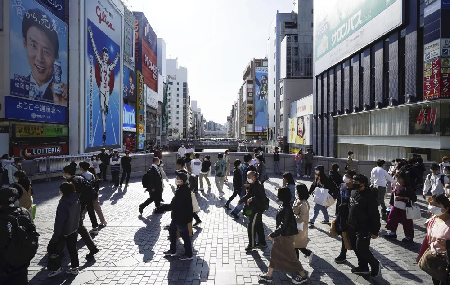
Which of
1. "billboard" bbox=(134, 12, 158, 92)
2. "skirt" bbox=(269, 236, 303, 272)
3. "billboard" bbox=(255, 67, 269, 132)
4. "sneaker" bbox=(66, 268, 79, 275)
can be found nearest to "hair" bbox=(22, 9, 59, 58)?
"sneaker" bbox=(66, 268, 79, 275)

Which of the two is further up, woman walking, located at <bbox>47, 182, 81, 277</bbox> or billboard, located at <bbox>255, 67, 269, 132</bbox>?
billboard, located at <bbox>255, 67, 269, 132</bbox>

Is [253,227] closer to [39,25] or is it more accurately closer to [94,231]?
[94,231]

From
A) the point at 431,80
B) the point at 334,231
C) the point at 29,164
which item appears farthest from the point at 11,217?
the point at 431,80

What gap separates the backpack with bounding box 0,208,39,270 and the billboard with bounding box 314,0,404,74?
80.1ft

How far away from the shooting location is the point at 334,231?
5.96 m

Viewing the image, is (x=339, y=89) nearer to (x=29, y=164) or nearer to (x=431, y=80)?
(x=431, y=80)

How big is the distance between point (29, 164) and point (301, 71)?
52.7 metres

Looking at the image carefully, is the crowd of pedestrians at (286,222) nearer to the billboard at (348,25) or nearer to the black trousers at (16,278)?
the black trousers at (16,278)

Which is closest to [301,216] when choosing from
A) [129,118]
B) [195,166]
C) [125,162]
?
[195,166]

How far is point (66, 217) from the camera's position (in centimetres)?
534

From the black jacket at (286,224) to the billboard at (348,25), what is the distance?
2145 centimetres

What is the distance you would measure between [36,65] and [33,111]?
375cm

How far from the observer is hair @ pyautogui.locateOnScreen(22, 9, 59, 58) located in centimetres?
2378

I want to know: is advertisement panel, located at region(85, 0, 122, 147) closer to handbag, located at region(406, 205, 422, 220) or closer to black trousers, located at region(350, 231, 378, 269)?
handbag, located at region(406, 205, 422, 220)
